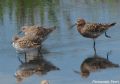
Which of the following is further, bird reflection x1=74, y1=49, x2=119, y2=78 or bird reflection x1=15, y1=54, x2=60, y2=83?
bird reflection x1=74, y1=49, x2=119, y2=78

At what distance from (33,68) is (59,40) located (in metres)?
2.06

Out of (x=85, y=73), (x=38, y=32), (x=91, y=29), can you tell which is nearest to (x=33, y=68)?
(x=85, y=73)

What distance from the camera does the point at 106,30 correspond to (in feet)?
46.7

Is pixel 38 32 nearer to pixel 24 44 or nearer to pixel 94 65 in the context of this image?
pixel 24 44

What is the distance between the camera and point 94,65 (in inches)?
483

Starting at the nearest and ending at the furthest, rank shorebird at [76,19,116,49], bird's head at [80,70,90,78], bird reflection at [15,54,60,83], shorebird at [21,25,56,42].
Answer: bird's head at [80,70,90,78]
bird reflection at [15,54,60,83]
shorebird at [21,25,56,42]
shorebird at [76,19,116,49]

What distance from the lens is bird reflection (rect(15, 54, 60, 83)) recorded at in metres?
11.7

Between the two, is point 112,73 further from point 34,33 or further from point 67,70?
point 34,33

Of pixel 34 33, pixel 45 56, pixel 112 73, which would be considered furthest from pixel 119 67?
pixel 34 33

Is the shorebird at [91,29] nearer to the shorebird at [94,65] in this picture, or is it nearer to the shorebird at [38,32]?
the shorebird at [38,32]

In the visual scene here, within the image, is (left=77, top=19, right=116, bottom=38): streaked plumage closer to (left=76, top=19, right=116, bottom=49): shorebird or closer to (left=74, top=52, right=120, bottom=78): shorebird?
(left=76, top=19, right=116, bottom=49): shorebird

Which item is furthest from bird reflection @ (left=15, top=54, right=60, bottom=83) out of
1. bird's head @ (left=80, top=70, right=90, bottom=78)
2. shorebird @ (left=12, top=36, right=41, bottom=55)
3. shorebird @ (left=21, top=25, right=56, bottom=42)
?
shorebird @ (left=21, top=25, right=56, bottom=42)

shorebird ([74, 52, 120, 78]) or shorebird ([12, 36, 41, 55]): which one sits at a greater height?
shorebird ([12, 36, 41, 55])

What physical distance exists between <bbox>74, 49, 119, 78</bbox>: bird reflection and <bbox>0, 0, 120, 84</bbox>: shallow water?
89mm
